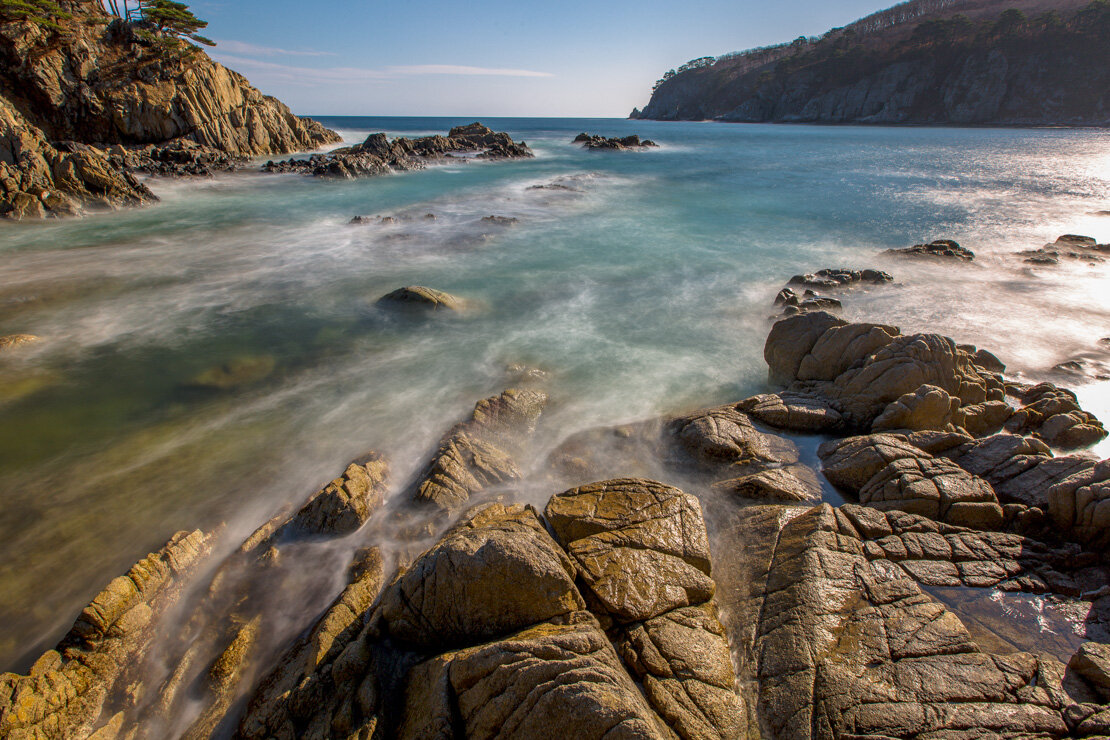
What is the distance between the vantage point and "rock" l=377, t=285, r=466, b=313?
43.2 feet

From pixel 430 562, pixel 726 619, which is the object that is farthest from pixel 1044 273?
pixel 430 562

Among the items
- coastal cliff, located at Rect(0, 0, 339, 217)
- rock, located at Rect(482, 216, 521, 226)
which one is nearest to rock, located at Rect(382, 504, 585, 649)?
rock, located at Rect(482, 216, 521, 226)

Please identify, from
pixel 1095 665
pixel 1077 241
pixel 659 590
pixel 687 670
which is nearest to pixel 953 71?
pixel 1077 241

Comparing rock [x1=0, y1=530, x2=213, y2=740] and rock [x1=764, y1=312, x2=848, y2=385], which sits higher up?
rock [x1=764, y1=312, x2=848, y2=385]

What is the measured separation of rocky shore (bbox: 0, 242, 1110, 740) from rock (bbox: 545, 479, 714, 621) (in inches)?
1.1

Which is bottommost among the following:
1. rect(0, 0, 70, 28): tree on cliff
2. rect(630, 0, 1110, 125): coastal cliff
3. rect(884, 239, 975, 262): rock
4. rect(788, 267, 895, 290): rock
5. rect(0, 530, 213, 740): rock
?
rect(0, 530, 213, 740): rock

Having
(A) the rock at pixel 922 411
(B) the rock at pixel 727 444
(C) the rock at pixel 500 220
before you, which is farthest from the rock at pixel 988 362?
(C) the rock at pixel 500 220

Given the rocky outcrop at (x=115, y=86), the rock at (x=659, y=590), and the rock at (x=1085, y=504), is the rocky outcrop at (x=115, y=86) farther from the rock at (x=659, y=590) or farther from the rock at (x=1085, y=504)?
the rock at (x=1085, y=504)

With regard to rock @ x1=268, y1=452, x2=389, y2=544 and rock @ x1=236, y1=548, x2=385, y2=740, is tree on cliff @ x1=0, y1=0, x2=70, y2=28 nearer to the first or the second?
rock @ x1=268, y1=452, x2=389, y2=544

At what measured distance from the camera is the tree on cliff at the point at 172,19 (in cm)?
3734

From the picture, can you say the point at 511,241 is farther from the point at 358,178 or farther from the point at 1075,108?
the point at 1075,108

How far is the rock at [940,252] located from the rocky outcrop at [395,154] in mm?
32973

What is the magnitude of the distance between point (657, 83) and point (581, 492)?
229253 mm

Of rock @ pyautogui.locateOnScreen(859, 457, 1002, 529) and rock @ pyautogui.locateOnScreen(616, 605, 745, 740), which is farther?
rock @ pyautogui.locateOnScreen(859, 457, 1002, 529)
